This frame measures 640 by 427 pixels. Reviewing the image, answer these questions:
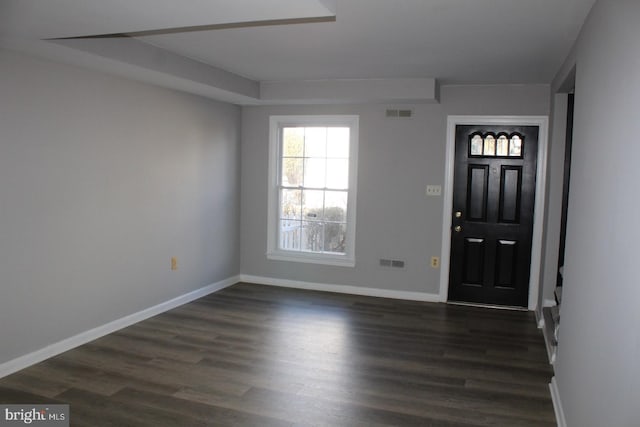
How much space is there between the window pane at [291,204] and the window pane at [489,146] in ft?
7.29

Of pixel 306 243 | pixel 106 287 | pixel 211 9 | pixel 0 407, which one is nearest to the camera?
pixel 211 9

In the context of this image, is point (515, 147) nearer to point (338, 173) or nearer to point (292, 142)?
point (338, 173)

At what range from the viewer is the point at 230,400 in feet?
10.5

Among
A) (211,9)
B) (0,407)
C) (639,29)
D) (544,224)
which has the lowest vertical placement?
(0,407)

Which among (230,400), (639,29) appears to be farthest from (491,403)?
(639,29)

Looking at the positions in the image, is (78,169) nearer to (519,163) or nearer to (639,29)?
(639,29)

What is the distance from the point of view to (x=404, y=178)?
5.79 metres

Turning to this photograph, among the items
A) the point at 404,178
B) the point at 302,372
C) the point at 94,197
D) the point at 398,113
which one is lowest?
the point at 302,372

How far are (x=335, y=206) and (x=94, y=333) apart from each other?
118 inches

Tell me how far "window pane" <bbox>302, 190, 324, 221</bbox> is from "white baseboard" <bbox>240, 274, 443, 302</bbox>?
813mm

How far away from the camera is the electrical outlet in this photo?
18.6ft

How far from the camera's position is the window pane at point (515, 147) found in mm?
5496

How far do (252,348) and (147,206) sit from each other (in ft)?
5.62

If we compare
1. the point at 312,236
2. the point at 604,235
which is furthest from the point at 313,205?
the point at 604,235
